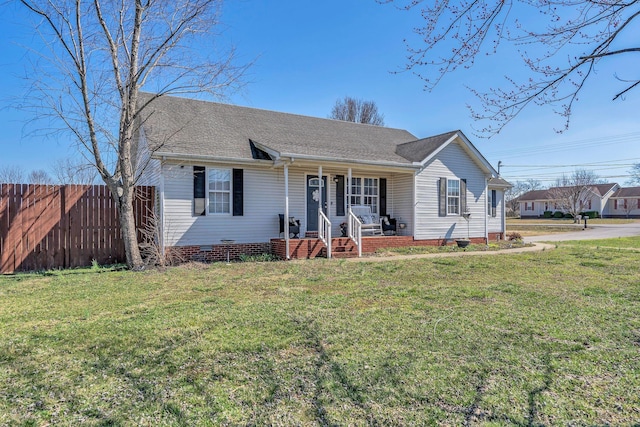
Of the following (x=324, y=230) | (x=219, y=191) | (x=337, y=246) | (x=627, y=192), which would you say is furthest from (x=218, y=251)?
(x=627, y=192)

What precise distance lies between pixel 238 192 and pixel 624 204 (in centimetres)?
6872

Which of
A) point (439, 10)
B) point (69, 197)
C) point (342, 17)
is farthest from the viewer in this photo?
point (69, 197)

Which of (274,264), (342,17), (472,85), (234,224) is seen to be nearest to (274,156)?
(234,224)

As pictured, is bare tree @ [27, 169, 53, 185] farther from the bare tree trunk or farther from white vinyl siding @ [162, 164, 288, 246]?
the bare tree trunk

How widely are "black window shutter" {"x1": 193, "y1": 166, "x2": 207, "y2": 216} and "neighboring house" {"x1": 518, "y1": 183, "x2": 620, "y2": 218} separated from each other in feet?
187

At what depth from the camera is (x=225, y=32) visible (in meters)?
9.85

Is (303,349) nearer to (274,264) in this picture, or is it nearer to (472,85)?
(472,85)

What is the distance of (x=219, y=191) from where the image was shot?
11258mm

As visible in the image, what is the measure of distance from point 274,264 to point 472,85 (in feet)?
23.9

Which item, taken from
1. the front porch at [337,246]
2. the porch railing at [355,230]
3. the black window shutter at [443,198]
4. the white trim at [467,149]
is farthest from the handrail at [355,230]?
the black window shutter at [443,198]

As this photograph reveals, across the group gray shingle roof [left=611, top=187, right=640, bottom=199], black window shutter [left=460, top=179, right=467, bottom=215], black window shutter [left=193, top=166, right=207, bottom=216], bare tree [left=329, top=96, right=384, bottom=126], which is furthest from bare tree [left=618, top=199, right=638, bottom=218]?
black window shutter [left=193, top=166, right=207, bottom=216]

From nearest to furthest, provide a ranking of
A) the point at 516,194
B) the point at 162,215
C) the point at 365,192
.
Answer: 1. the point at 162,215
2. the point at 365,192
3. the point at 516,194

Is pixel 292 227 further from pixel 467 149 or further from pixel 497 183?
pixel 497 183

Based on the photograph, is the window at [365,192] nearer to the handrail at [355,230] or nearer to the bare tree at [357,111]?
the handrail at [355,230]
